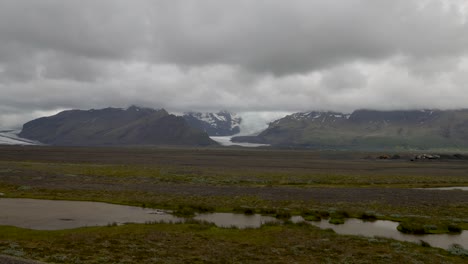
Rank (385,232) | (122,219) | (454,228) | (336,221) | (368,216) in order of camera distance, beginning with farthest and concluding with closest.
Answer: (368,216) → (336,221) → (122,219) → (454,228) → (385,232)

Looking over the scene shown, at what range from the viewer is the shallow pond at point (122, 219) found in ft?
130

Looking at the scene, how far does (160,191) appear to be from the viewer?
68875 mm

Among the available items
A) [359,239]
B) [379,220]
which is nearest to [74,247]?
[359,239]

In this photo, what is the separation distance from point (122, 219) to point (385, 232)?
1197 inches

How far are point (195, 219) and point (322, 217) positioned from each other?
54.7ft

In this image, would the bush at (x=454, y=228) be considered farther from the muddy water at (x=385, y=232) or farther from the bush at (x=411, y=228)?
the bush at (x=411, y=228)

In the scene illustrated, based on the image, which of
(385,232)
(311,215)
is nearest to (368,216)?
(311,215)

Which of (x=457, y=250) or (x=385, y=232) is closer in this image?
(x=457, y=250)

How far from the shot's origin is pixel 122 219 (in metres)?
44.8

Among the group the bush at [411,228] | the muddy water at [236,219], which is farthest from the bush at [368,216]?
the muddy water at [236,219]

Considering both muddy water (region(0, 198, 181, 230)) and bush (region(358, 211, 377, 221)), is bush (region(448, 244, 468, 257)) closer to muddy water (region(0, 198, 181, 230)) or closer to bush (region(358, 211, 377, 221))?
bush (region(358, 211, 377, 221))

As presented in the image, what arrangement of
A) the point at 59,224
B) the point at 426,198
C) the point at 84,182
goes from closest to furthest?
the point at 59,224 < the point at 426,198 < the point at 84,182

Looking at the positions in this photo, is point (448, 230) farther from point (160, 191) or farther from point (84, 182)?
point (84, 182)

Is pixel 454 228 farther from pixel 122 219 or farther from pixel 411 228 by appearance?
pixel 122 219
